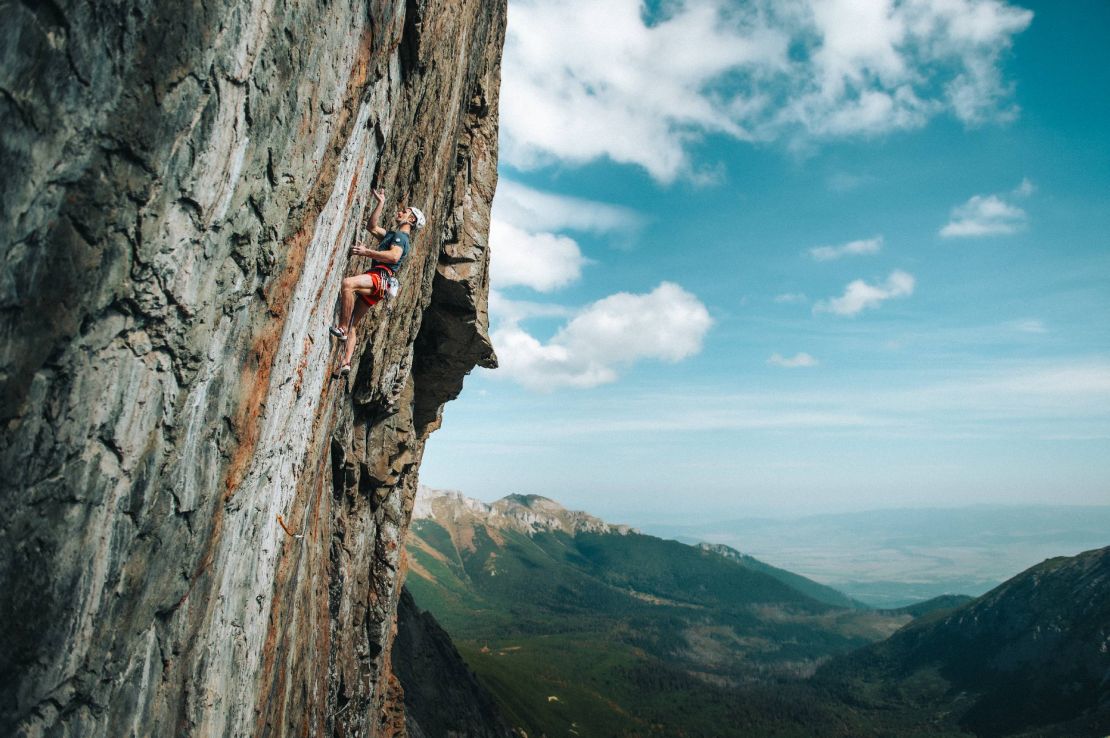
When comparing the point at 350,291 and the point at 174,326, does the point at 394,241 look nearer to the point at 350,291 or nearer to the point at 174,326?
the point at 350,291

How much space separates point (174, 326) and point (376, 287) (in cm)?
700

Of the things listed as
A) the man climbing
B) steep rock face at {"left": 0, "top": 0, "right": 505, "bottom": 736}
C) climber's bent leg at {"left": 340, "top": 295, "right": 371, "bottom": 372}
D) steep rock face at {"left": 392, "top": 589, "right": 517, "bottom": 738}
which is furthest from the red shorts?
steep rock face at {"left": 392, "top": 589, "right": 517, "bottom": 738}

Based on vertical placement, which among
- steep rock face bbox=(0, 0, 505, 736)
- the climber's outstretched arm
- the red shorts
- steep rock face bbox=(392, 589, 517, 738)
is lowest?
steep rock face bbox=(392, 589, 517, 738)

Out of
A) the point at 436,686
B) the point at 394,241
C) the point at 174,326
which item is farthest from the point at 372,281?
the point at 436,686

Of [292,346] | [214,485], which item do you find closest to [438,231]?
[292,346]

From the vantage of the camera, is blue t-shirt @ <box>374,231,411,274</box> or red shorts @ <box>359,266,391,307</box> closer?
red shorts @ <box>359,266,391,307</box>

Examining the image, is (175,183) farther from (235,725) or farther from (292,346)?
(235,725)

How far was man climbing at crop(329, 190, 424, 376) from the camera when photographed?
46.6 ft

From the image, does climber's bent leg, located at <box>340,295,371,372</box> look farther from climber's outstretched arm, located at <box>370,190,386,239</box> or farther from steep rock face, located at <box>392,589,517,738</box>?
steep rock face, located at <box>392,589,517,738</box>

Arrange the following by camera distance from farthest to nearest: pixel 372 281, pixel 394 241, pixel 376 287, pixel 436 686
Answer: pixel 436 686 < pixel 394 241 < pixel 376 287 < pixel 372 281

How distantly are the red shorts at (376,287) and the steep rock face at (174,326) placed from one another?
590 millimetres

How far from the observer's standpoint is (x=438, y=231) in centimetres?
2289

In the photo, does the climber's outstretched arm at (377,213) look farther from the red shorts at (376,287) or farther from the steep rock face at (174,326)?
the red shorts at (376,287)

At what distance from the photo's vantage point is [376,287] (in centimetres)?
1452
